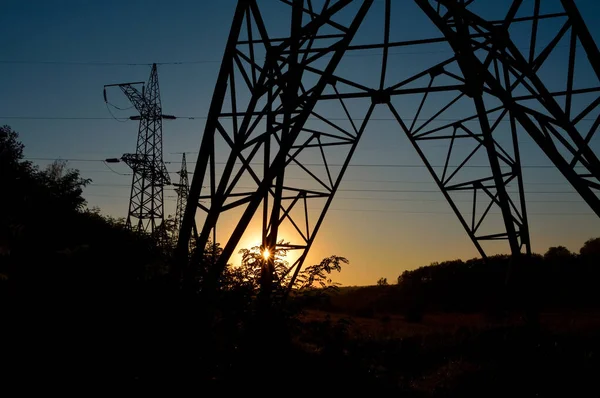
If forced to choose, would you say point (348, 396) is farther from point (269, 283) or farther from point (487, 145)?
point (487, 145)

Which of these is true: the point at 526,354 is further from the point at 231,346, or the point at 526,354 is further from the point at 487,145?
the point at 231,346

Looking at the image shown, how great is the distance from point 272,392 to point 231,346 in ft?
2.64

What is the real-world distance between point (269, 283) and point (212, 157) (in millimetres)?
Result: 2491

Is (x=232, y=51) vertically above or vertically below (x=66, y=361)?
above

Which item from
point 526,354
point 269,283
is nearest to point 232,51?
point 269,283

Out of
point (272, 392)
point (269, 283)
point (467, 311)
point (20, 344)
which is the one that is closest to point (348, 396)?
point (272, 392)

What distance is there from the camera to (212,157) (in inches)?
332

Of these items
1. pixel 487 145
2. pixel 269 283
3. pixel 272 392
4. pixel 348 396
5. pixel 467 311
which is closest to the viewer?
pixel 272 392

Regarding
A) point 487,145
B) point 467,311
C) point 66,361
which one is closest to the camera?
point 66,361

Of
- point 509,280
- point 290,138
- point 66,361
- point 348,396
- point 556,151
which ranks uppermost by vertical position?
point 290,138

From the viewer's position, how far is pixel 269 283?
912 cm

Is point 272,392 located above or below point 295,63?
below

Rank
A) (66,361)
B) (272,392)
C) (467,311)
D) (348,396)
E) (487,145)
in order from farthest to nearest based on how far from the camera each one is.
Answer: (467,311) → (487,145) → (348,396) → (272,392) → (66,361)

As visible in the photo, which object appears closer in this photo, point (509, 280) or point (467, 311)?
point (509, 280)
